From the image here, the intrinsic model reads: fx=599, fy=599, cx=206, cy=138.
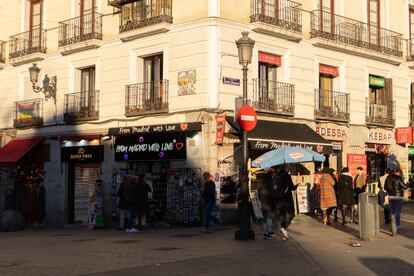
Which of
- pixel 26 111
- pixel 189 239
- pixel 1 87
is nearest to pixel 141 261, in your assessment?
pixel 189 239

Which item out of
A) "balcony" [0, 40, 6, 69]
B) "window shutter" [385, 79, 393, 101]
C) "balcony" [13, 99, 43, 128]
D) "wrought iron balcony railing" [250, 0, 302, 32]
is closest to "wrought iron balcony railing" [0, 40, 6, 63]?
"balcony" [0, 40, 6, 69]

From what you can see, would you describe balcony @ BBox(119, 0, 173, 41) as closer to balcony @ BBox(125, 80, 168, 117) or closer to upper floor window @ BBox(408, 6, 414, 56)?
balcony @ BBox(125, 80, 168, 117)

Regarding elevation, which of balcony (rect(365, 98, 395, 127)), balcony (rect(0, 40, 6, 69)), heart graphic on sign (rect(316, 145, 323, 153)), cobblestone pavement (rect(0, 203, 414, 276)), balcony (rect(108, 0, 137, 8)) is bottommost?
cobblestone pavement (rect(0, 203, 414, 276))

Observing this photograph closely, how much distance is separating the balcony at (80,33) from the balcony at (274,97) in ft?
19.7

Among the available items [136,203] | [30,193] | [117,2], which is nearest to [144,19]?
[117,2]

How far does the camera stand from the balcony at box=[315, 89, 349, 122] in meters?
20.9

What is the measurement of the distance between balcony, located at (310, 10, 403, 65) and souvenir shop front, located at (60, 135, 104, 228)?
8586 mm

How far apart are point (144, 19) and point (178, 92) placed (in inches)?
112

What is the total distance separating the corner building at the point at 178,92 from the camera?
715 inches

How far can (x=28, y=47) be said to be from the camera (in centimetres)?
2372

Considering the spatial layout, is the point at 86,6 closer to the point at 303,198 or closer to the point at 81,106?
the point at 81,106

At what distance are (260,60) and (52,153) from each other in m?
8.79

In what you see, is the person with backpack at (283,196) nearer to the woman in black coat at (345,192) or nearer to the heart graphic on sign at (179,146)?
the woman in black coat at (345,192)

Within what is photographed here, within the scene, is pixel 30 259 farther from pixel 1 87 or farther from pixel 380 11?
pixel 380 11
